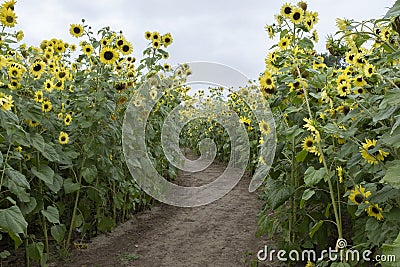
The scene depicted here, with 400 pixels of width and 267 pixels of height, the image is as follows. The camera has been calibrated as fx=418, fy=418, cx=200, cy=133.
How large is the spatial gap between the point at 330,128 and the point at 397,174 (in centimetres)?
98

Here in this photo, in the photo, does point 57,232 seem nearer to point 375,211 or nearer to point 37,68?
point 37,68

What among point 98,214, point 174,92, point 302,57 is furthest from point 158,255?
point 174,92

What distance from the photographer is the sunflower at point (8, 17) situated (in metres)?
3.07

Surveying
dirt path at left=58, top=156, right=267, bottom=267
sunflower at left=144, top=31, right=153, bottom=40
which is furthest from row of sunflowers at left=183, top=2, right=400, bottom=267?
sunflower at left=144, top=31, right=153, bottom=40

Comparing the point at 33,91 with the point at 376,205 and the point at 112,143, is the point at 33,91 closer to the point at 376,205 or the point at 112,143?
the point at 112,143

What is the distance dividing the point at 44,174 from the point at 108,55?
4.54 feet

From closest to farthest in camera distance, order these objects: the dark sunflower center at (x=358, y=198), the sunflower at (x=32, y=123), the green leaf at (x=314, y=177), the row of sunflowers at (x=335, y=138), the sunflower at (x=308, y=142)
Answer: the row of sunflowers at (x=335, y=138)
the dark sunflower center at (x=358, y=198)
the green leaf at (x=314, y=177)
the sunflower at (x=308, y=142)
the sunflower at (x=32, y=123)

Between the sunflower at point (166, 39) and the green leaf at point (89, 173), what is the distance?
2092 mm

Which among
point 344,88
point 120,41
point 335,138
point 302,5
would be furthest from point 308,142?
point 120,41

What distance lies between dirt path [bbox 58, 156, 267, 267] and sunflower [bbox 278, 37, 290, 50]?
1857 millimetres

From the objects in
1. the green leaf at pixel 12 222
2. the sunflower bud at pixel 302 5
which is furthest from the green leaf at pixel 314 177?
the green leaf at pixel 12 222

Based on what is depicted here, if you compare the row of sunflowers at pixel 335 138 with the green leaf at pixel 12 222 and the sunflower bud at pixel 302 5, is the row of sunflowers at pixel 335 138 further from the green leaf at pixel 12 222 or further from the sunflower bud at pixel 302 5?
the green leaf at pixel 12 222

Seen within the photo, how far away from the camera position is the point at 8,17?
3100mm

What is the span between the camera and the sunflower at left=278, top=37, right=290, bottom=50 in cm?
338
